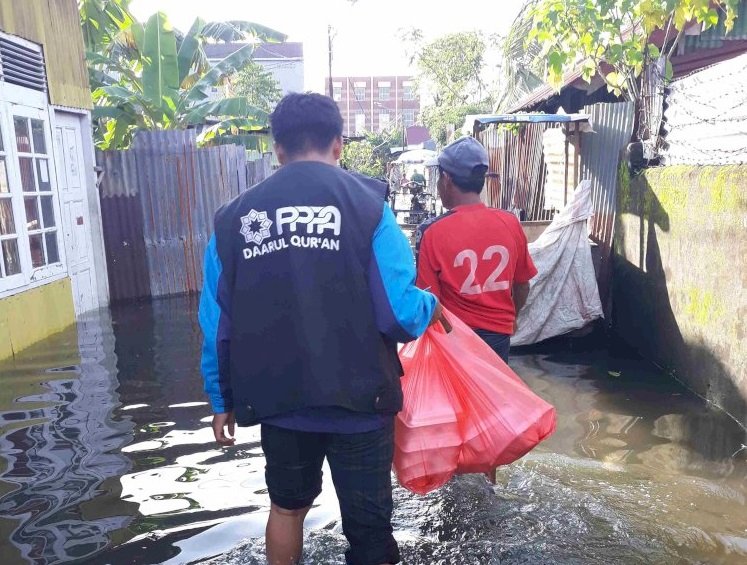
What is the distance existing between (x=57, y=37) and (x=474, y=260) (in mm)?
6603

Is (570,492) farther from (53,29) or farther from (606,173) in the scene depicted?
(53,29)

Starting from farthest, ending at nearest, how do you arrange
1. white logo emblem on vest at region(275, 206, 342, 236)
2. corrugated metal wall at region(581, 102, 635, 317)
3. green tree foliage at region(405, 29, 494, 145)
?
green tree foliage at region(405, 29, 494, 145), corrugated metal wall at region(581, 102, 635, 317), white logo emblem on vest at region(275, 206, 342, 236)

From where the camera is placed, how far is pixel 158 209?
9492mm

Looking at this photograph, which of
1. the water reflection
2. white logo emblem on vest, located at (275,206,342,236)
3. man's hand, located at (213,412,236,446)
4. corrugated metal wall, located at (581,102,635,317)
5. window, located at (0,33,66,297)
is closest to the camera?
white logo emblem on vest, located at (275,206,342,236)

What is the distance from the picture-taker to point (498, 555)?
119 inches

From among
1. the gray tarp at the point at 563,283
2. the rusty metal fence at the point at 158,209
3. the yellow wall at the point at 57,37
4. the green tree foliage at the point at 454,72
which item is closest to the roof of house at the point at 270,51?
→ the green tree foliage at the point at 454,72

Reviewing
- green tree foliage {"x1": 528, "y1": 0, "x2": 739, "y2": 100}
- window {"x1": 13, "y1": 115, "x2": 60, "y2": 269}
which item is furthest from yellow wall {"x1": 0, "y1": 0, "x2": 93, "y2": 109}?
green tree foliage {"x1": 528, "y1": 0, "x2": 739, "y2": 100}

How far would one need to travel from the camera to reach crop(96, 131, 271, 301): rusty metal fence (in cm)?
929

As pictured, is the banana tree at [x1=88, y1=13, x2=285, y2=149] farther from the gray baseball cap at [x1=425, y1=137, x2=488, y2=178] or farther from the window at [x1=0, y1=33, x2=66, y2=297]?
the gray baseball cap at [x1=425, y1=137, x2=488, y2=178]

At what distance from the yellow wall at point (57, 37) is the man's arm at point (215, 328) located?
5632 millimetres

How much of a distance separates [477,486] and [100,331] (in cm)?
525

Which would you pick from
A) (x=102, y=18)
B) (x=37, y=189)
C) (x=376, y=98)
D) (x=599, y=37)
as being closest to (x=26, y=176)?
(x=37, y=189)

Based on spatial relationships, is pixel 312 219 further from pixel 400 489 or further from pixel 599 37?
pixel 599 37

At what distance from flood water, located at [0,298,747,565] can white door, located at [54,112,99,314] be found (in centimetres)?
247
